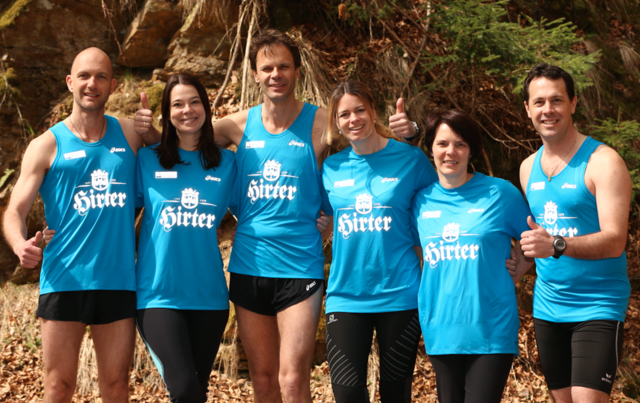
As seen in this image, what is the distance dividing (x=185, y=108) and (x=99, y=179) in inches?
27.4

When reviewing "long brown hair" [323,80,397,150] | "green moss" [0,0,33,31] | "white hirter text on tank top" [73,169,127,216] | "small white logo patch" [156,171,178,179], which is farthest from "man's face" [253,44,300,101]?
"green moss" [0,0,33,31]

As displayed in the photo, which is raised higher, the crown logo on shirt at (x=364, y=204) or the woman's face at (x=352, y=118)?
the woman's face at (x=352, y=118)

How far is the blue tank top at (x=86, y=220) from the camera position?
3373mm

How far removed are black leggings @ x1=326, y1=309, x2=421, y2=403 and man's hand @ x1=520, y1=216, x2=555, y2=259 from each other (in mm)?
761

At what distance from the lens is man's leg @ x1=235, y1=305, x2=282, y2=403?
3512mm

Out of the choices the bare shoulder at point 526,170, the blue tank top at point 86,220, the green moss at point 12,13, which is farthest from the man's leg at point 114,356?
the green moss at point 12,13

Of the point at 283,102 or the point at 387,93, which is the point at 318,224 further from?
the point at 387,93

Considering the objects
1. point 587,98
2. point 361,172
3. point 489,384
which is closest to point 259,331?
point 361,172

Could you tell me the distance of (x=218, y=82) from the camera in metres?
7.25

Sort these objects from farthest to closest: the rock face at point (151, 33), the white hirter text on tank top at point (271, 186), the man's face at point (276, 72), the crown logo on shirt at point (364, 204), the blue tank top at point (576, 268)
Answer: the rock face at point (151, 33) → the man's face at point (276, 72) → the white hirter text on tank top at point (271, 186) → the crown logo on shirt at point (364, 204) → the blue tank top at point (576, 268)

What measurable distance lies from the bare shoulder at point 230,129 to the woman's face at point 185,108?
31cm

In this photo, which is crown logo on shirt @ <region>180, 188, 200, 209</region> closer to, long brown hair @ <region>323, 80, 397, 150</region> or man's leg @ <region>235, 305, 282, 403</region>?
man's leg @ <region>235, 305, 282, 403</region>

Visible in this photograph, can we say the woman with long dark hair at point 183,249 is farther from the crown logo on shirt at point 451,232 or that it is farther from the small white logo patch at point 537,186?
the small white logo patch at point 537,186

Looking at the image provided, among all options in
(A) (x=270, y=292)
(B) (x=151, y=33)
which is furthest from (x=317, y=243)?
(B) (x=151, y=33)
